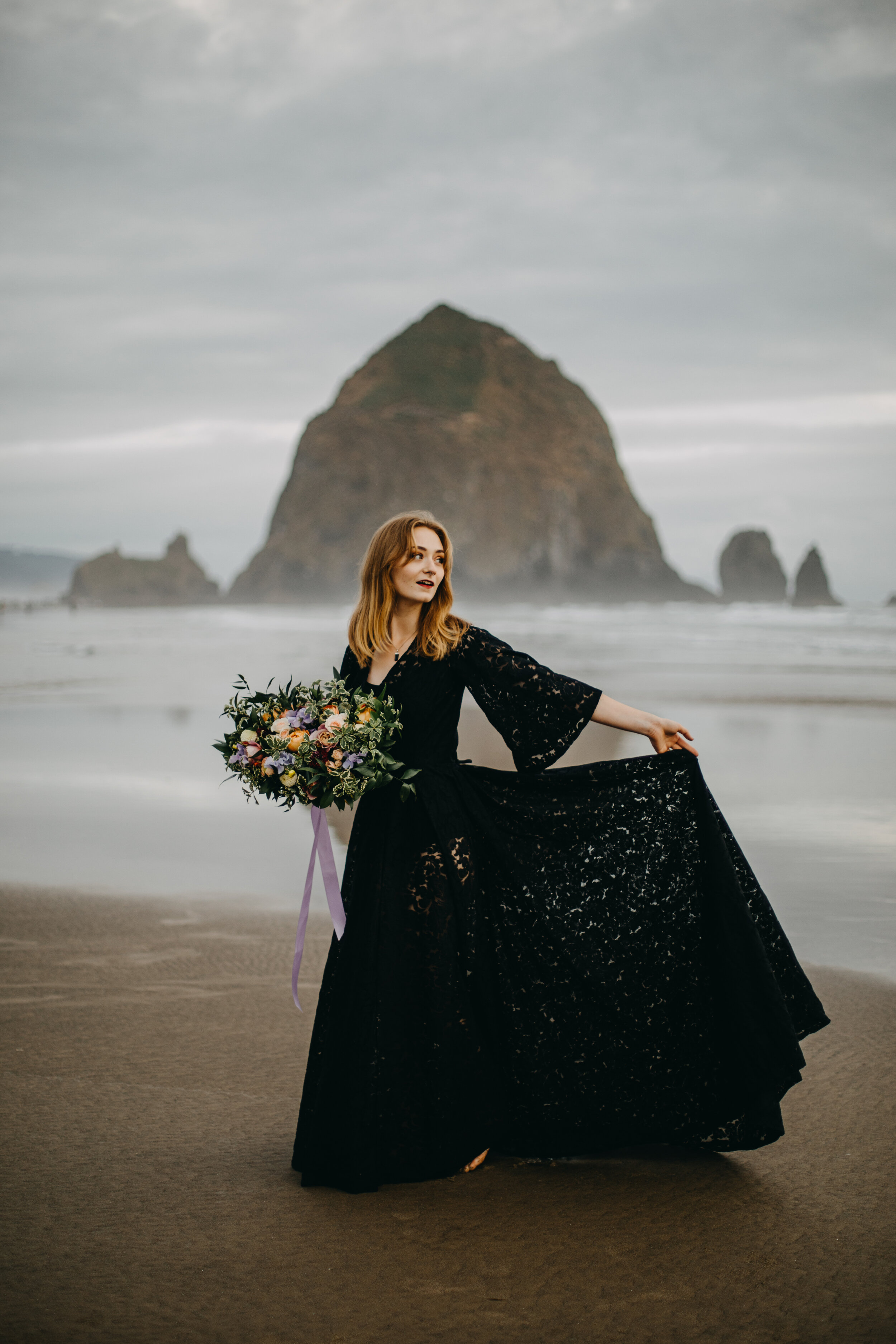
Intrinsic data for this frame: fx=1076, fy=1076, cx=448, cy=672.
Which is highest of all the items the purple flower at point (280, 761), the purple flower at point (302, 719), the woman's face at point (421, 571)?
the woman's face at point (421, 571)

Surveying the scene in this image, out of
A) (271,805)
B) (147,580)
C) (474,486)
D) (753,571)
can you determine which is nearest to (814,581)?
(753,571)

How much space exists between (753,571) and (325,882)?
433 ft

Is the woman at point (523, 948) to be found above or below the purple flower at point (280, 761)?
below

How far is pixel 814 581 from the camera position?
104m

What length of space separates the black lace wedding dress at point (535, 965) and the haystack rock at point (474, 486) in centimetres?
9898

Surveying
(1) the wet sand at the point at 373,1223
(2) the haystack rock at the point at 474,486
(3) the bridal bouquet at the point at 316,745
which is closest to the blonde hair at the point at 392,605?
(3) the bridal bouquet at the point at 316,745

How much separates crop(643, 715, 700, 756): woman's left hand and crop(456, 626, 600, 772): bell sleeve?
0.17 m

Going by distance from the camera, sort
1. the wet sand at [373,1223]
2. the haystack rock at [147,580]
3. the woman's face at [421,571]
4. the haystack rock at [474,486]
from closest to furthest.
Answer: the wet sand at [373,1223] < the woman's face at [421,571] < the haystack rock at [474,486] < the haystack rock at [147,580]

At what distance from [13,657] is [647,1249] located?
1964 centimetres

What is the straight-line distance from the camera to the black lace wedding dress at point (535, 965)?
2.78 metres

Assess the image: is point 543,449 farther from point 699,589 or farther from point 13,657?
point 13,657

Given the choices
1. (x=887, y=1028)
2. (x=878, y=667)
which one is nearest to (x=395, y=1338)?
(x=887, y=1028)

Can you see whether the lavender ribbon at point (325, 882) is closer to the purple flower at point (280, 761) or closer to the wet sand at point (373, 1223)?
the purple flower at point (280, 761)

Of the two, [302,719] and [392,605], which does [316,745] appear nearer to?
[302,719]
